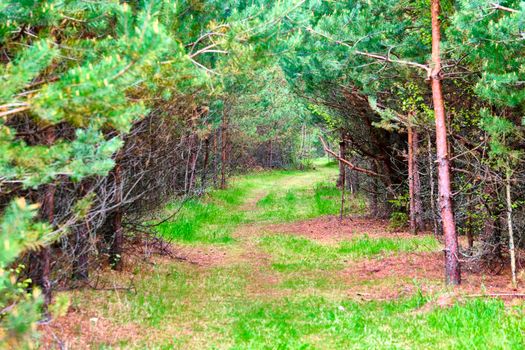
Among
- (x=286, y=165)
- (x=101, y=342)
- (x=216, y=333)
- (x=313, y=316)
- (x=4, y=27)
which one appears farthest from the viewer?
(x=286, y=165)

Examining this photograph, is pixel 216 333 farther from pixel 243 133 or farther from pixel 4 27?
pixel 243 133

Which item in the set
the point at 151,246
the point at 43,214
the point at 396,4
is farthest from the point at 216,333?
the point at 396,4

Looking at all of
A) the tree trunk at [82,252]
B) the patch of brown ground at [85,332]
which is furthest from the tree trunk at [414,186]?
the patch of brown ground at [85,332]

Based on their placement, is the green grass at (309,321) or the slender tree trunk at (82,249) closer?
the green grass at (309,321)

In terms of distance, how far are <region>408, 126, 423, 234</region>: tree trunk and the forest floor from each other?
0.51 meters

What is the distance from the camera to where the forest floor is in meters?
6.16

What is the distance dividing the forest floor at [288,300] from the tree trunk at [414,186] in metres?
0.51

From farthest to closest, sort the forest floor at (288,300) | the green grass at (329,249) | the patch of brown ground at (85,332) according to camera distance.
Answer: the green grass at (329,249) → the forest floor at (288,300) → the patch of brown ground at (85,332)

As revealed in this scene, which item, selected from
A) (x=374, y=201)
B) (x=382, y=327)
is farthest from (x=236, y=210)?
(x=382, y=327)

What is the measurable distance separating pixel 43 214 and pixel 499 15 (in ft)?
19.5

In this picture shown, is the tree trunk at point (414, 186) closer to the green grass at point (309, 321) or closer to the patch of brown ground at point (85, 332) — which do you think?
the green grass at point (309, 321)

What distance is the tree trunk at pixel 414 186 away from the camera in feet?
47.0

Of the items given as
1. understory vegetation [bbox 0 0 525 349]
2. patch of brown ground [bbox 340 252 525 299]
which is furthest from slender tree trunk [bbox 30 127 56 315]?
patch of brown ground [bbox 340 252 525 299]

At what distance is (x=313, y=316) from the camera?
24.6 ft
